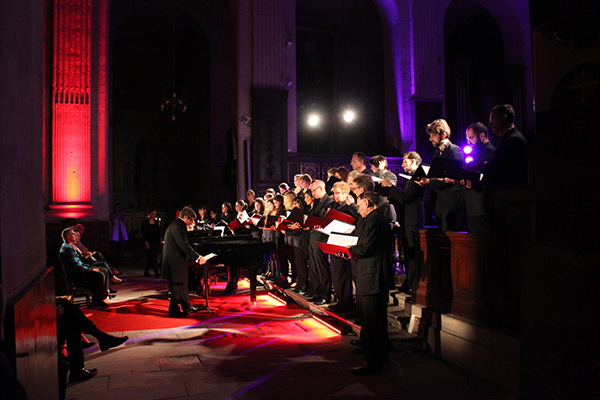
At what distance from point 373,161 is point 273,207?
9.10 ft

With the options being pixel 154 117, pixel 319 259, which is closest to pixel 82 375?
pixel 319 259

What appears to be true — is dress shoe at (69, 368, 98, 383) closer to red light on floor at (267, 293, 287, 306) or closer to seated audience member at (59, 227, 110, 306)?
seated audience member at (59, 227, 110, 306)

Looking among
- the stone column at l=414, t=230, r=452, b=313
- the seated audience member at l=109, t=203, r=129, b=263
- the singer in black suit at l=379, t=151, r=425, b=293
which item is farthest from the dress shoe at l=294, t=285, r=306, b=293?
the seated audience member at l=109, t=203, r=129, b=263

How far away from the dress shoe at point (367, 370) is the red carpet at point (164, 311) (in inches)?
96.9

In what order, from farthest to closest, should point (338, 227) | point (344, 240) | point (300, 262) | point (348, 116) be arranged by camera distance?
point (348, 116) < point (300, 262) < point (338, 227) < point (344, 240)

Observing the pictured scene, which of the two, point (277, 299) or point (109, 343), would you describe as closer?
point (109, 343)

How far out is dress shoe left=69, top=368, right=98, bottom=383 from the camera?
3.95 metres

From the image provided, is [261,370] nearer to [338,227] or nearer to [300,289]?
[338,227]

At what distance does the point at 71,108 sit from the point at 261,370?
904cm

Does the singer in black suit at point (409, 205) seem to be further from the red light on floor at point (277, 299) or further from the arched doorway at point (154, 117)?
the arched doorway at point (154, 117)

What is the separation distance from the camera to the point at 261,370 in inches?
165

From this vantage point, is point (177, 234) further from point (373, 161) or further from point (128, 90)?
point (128, 90)

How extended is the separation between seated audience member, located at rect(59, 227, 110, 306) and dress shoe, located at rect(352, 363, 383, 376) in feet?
16.2

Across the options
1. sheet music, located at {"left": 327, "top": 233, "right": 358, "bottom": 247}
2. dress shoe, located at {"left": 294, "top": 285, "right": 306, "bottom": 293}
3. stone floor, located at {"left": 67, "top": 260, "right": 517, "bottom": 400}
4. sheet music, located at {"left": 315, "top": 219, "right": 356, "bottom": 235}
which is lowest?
stone floor, located at {"left": 67, "top": 260, "right": 517, "bottom": 400}
